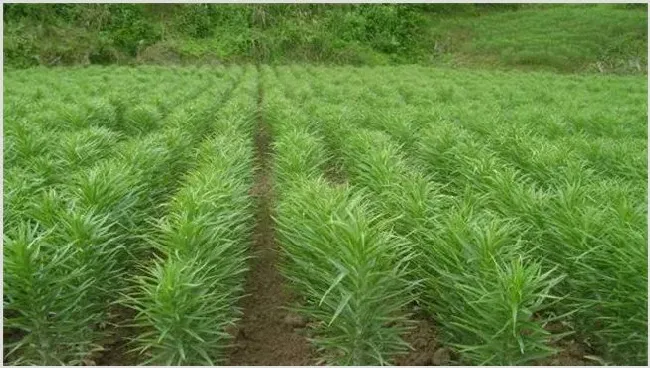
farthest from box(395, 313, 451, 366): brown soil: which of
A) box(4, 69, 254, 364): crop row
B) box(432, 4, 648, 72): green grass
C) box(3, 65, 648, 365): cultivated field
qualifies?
box(432, 4, 648, 72): green grass

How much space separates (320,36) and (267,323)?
80.6 feet

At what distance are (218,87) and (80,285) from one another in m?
11.0

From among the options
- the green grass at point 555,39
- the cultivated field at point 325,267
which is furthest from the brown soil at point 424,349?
the green grass at point 555,39

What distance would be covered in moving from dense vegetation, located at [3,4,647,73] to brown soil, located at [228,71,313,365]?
70.1ft

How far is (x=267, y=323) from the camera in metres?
3.38

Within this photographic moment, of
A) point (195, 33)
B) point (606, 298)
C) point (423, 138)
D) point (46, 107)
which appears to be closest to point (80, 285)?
point (606, 298)

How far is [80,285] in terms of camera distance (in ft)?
9.66

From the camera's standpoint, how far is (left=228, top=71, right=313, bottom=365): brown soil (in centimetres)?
307

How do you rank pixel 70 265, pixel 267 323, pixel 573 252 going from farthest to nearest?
pixel 267 323
pixel 573 252
pixel 70 265

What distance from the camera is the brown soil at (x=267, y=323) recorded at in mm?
3074

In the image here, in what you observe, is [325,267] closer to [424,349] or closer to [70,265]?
[424,349]

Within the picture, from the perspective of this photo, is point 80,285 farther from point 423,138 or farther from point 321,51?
point 321,51

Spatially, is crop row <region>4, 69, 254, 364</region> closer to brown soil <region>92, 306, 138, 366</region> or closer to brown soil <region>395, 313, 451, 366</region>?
brown soil <region>92, 306, 138, 366</region>

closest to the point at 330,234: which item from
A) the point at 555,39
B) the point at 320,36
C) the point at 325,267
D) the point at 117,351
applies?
the point at 325,267
